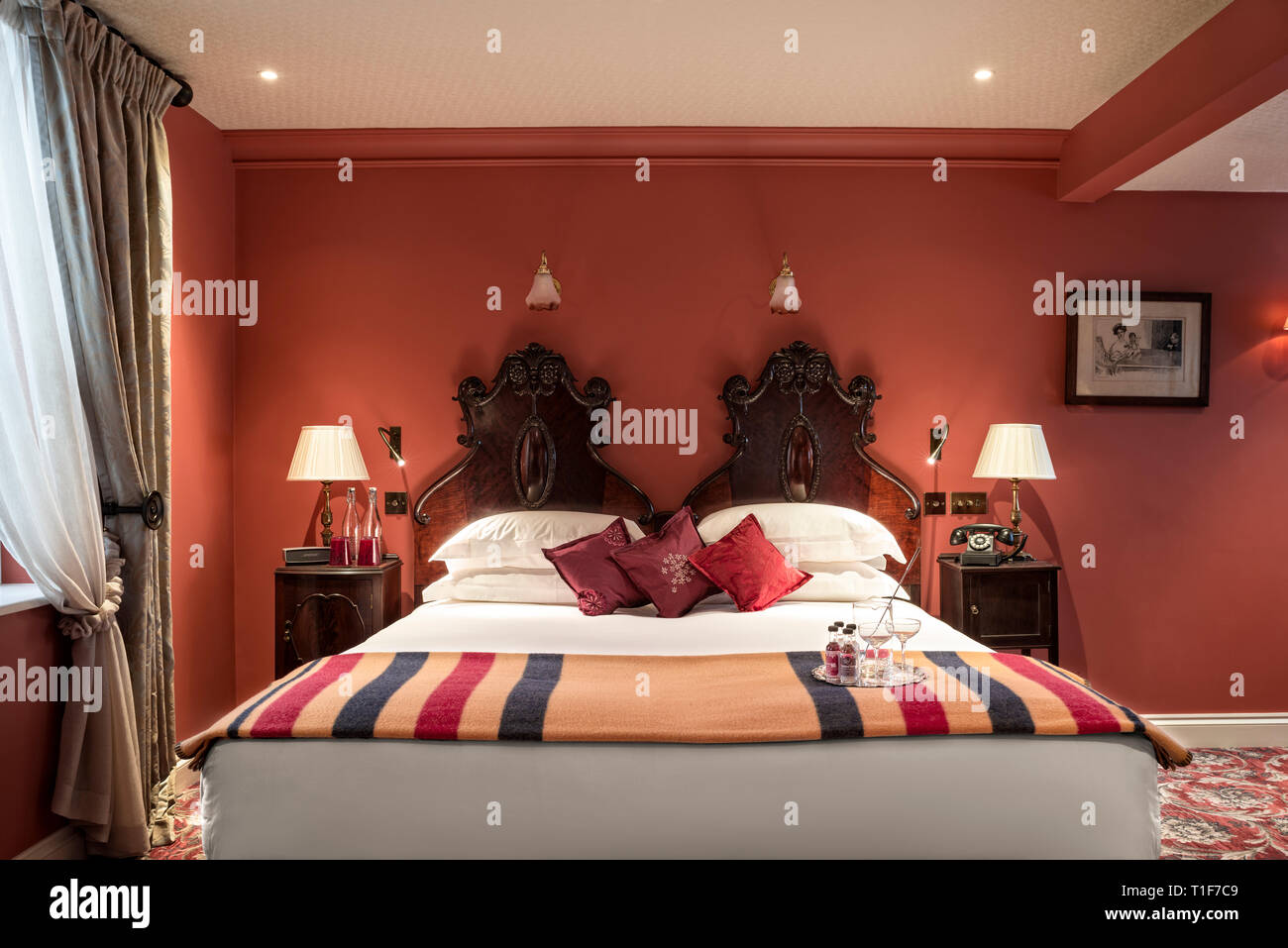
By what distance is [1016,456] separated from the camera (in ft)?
11.3

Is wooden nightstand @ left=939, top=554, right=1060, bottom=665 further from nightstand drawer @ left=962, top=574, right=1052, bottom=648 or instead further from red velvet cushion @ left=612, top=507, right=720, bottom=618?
red velvet cushion @ left=612, top=507, right=720, bottom=618

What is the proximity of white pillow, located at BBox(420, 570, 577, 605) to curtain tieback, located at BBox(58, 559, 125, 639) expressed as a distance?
43.0 inches

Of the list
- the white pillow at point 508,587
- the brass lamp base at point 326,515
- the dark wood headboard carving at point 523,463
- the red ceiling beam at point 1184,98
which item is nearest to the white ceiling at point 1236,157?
the red ceiling beam at point 1184,98

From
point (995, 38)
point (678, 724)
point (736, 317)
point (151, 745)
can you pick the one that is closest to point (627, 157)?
point (736, 317)

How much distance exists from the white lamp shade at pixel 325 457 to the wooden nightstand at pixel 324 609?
0.39 metres

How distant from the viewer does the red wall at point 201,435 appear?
325cm

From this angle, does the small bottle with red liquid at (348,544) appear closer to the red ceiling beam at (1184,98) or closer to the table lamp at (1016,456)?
the table lamp at (1016,456)

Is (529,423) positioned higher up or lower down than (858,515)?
higher up

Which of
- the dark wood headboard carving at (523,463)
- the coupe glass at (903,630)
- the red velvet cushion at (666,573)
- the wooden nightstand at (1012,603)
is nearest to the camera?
the coupe glass at (903,630)
